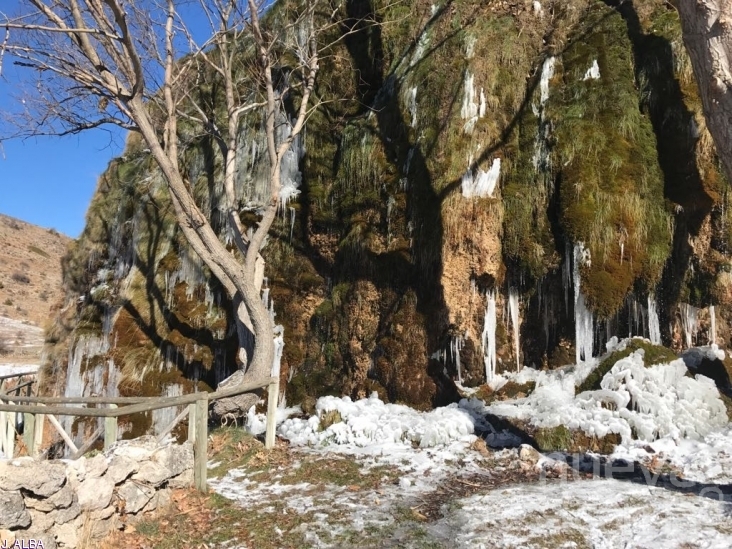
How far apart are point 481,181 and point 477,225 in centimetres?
79

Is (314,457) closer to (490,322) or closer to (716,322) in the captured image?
(490,322)

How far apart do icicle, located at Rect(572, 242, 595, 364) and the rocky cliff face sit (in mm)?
31

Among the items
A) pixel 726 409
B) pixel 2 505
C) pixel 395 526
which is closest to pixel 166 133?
pixel 2 505

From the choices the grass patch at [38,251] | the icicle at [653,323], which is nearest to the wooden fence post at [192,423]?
Answer: the icicle at [653,323]

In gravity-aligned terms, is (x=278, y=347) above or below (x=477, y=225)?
below

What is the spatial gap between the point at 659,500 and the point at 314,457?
4020 mm

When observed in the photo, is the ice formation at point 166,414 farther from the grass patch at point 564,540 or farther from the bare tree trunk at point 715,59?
the bare tree trunk at point 715,59

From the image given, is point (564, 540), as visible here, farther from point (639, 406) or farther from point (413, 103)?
point (413, 103)

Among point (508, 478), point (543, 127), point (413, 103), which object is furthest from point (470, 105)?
point (508, 478)

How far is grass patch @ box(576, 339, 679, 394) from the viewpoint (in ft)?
24.6

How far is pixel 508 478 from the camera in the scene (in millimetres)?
6160

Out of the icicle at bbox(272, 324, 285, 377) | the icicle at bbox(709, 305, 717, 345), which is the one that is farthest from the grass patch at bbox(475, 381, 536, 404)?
the icicle at bbox(272, 324, 285, 377)

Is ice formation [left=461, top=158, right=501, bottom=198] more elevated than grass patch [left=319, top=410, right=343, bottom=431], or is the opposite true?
ice formation [left=461, top=158, right=501, bottom=198]

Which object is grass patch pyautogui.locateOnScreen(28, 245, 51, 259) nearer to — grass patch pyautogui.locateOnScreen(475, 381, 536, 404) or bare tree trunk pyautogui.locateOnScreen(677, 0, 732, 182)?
grass patch pyautogui.locateOnScreen(475, 381, 536, 404)
